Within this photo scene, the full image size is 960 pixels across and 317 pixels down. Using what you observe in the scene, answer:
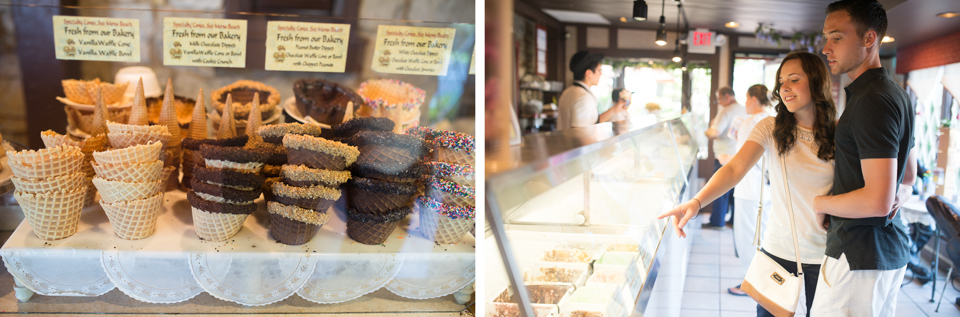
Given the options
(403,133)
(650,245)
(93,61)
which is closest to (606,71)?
(650,245)

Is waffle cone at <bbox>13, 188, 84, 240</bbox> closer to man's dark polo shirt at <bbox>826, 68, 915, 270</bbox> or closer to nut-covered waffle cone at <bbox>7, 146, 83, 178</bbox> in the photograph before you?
nut-covered waffle cone at <bbox>7, 146, 83, 178</bbox>

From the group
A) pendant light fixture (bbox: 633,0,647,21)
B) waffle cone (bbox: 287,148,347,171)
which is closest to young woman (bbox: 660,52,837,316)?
pendant light fixture (bbox: 633,0,647,21)

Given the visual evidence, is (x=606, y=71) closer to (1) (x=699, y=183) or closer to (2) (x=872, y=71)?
(1) (x=699, y=183)

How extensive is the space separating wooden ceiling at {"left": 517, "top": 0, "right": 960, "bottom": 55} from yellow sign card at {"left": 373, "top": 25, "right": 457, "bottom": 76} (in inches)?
11.5

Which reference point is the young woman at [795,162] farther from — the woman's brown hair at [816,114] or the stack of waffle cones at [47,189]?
the stack of waffle cones at [47,189]

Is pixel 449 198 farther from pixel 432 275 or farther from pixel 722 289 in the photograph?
pixel 722 289

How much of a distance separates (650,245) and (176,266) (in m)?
1.31

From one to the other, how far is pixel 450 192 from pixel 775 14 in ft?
3.18

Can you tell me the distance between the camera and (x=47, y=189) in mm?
1285

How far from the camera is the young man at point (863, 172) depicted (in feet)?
3.31

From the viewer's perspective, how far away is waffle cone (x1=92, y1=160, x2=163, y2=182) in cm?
129

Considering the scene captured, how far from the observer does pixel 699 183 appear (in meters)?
1.28

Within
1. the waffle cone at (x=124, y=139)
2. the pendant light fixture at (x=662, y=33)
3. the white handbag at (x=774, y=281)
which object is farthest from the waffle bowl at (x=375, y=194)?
the white handbag at (x=774, y=281)

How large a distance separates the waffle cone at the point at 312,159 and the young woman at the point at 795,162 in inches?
35.0
